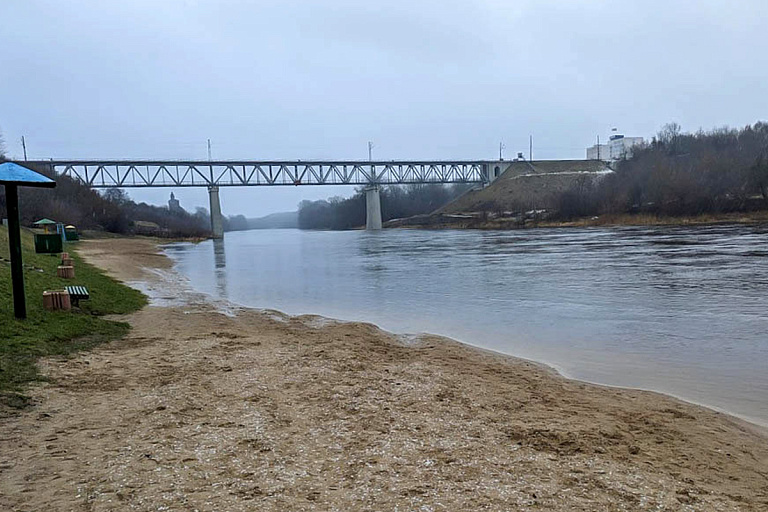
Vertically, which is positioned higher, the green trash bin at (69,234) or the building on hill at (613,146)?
the building on hill at (613,146)

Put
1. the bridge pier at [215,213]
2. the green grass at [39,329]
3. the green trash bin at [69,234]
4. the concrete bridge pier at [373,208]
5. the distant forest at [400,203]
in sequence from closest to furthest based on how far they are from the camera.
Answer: the green grass at [39,329] → the green trash bin at [69,234] → the bridge pier at [215,213] → the concrete bridge pier at [373,208] → the distant forest at [400,203]

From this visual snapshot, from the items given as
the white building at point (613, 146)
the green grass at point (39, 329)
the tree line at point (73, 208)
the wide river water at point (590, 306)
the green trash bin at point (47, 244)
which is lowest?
the wide river water at point (590, 306)

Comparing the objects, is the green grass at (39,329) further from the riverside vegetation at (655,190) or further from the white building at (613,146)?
the white building at (613,146)

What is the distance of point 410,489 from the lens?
509 cm

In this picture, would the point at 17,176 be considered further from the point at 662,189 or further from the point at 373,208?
the point at 373,208

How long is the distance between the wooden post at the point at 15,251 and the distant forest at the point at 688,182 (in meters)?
83.8

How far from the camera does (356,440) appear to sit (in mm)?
6371

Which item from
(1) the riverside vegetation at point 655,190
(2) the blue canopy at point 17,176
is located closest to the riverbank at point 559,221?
(1) the riverside vegetation at point 655,190

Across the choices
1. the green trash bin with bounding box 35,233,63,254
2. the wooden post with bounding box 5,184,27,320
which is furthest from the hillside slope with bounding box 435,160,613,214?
the wooden post with bounding box 5,184,27,320

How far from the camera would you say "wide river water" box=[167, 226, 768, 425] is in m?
10.6

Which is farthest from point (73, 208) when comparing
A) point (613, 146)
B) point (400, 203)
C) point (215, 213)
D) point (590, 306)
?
point (613, 146)

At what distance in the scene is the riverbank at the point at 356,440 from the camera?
4984 millimetres

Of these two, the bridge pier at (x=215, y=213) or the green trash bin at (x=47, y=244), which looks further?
the bridge pier at (x=215, y=213)

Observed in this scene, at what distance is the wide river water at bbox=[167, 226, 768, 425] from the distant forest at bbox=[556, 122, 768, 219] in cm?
4930
